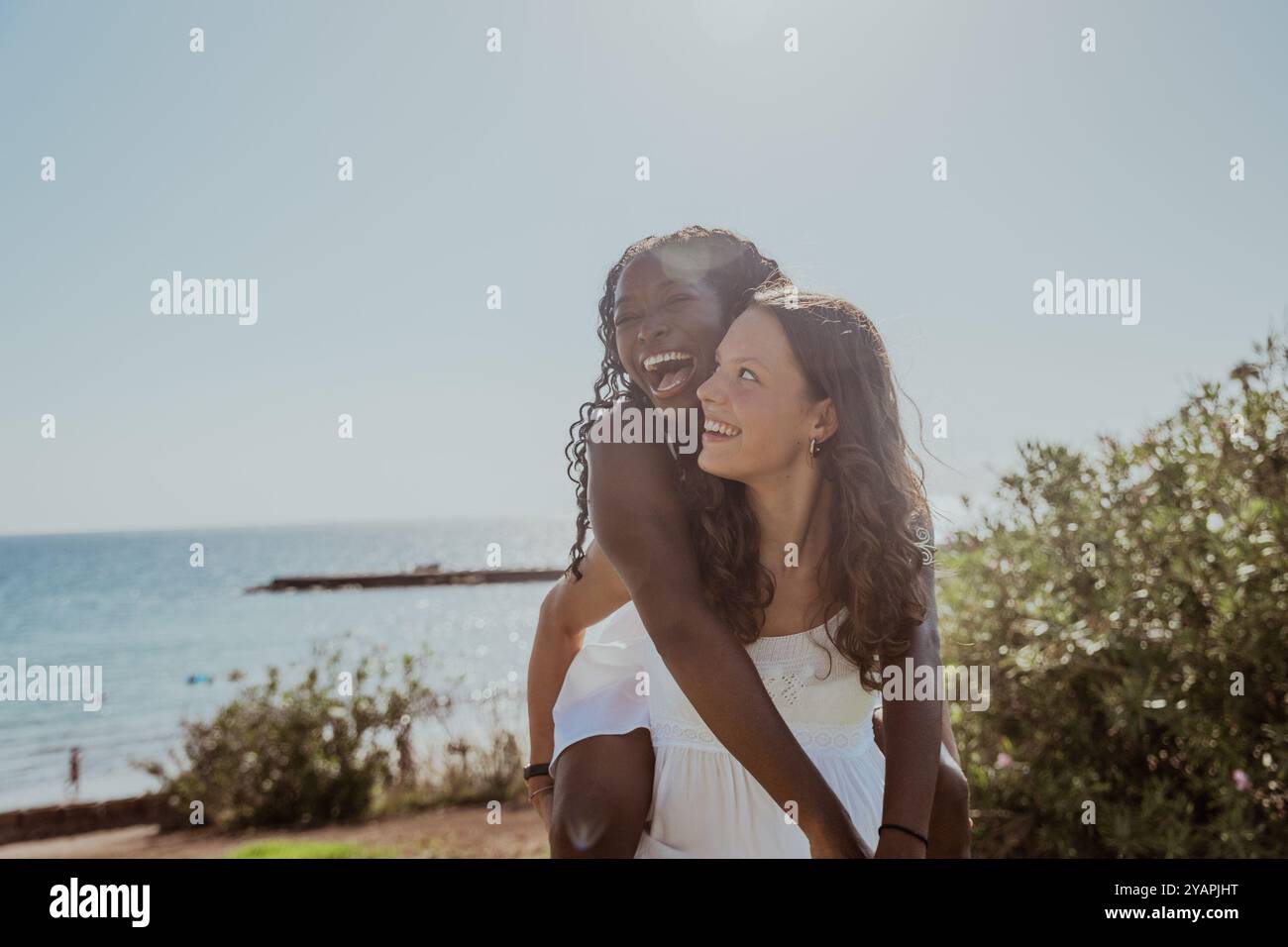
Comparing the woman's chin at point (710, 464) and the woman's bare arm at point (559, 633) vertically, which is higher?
the woman's chin at point (710, 464)

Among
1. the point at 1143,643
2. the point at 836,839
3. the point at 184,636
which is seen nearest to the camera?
the point at 836,839

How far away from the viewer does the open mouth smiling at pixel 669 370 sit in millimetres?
2500

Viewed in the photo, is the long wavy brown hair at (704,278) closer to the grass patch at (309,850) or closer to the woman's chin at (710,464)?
the woman's chin at (710,464)

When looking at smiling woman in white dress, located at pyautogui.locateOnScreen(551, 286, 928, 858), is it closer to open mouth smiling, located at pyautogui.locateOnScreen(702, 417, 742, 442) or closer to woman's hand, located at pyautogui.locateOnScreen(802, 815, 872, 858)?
open mouth smiling, located at pyautogui.locateOnScreen(702, 417, 742, 442)

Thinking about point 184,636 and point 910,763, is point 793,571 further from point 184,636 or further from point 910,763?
point 184,636

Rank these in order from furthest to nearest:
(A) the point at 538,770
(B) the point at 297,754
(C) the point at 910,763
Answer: (B) the point at 297,754, (A) the point at 538,770, (C) the point at 910,763

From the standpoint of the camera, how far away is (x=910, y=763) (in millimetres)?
2088

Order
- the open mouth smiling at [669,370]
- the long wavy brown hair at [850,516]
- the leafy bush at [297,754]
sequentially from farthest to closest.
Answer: the leafy bush at [297,754], the open mouth smiling at [669,370], the long wavy brown hair at [850,516]

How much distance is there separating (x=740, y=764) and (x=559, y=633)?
0.75m

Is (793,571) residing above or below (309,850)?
above

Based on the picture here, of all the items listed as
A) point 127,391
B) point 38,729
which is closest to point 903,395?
point 38,729

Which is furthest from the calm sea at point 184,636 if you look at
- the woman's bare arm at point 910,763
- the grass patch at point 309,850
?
the woman's bare arm at point 910,763

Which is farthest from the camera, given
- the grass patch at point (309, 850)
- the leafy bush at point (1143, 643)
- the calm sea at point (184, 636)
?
the calm sea at point (184, 636)

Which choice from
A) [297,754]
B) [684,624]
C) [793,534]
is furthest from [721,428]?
[297,754]
